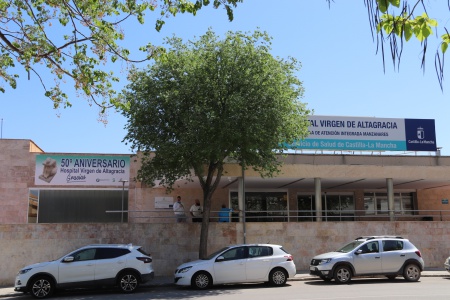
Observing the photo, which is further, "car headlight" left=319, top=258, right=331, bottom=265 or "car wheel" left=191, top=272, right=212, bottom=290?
"car headlight" left=319, top=258, right=331, bottom=265

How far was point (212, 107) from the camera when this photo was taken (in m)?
17.8

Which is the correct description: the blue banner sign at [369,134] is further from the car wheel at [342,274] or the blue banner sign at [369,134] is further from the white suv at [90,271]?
the white suv at [90,271]

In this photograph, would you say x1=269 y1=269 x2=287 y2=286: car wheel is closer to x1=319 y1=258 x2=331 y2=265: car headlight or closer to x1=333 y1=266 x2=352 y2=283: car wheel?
x1=319 y1=258 x2=331 y2=265: car headlight

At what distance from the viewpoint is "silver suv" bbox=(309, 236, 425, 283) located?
1647 centimetres

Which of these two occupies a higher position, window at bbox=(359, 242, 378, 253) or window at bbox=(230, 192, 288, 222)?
window at bbox=(230, 192, 288, 222)

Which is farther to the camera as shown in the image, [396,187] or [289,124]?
Result: [396,187]

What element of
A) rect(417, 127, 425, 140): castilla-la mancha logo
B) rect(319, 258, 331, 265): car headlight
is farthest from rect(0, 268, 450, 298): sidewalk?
rect(417, 127, 425, 140): castilla-la mancha logo

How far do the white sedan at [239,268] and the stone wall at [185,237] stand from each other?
13.0ft

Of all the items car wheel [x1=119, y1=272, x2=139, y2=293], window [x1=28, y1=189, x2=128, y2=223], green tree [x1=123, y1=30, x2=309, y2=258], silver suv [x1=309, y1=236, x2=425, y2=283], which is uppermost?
green tree [x1=123, y1=30, x2=309, y2=258]

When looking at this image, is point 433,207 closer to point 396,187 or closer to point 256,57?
point 396,187

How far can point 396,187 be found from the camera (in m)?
26.6

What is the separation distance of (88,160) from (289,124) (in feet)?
35.7

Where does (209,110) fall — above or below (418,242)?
above

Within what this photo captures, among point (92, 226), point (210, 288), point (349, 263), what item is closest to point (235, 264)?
point (210, 288)
